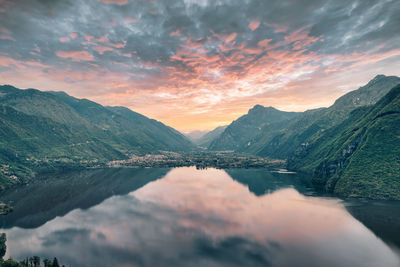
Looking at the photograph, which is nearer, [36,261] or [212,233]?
[36,261]

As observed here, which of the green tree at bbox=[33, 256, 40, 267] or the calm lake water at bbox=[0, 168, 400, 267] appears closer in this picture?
the green tree at bbox=[33, 256, 40, 267]

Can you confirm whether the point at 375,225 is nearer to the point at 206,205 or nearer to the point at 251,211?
the point at 251,211

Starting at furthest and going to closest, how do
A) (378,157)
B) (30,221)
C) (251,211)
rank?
1. (378,157)
2. (251,211)
3. (30,221)

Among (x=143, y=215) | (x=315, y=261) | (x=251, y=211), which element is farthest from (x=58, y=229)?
(x=315, y=261)

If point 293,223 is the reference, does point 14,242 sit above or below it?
below

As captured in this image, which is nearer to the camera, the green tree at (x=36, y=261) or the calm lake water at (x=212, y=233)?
the green tree at (x=36, y=261)

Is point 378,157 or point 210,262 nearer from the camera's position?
point 210,262

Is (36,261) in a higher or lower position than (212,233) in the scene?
lower

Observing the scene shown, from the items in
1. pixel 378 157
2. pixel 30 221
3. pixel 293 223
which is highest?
pixel 378 157
